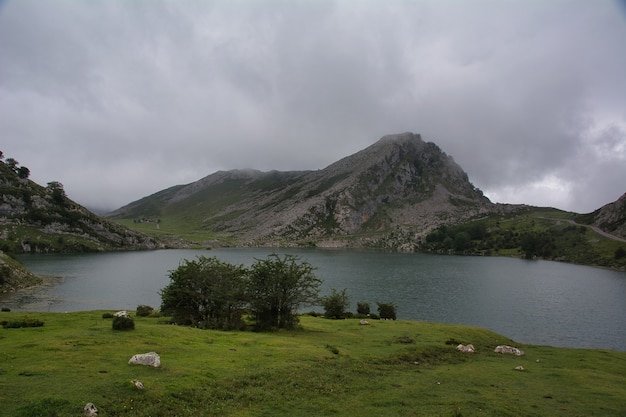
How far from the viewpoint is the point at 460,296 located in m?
101

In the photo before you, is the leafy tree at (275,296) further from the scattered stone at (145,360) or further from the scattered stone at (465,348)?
the scattered stone at (145,360)

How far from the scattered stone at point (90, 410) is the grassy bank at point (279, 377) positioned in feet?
1.68

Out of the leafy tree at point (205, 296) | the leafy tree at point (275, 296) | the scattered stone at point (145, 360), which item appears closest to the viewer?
the scattered stone at point (145, 360)

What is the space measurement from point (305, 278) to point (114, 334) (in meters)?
24.4

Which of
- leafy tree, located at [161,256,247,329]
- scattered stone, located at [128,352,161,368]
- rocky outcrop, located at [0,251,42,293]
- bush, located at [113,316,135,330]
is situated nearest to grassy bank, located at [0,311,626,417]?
scattered stone, located at [128,352,161,368]

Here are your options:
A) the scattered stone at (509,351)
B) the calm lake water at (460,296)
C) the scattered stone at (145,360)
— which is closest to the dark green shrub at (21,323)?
the scattered stone at (145,360)

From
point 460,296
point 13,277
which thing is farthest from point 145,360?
point 13,277

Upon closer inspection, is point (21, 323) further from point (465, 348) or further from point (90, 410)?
point (465, 348)

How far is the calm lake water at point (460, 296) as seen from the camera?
240 feet

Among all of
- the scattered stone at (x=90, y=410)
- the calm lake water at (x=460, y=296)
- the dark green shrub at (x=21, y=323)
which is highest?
the scattered stone at (x=90, y=410)

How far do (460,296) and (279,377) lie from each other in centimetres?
8714

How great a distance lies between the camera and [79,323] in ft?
131

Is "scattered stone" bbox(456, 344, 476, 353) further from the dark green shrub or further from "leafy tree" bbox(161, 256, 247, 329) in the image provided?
the dark green shrub

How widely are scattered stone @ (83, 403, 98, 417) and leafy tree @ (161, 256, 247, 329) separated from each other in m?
29.0
